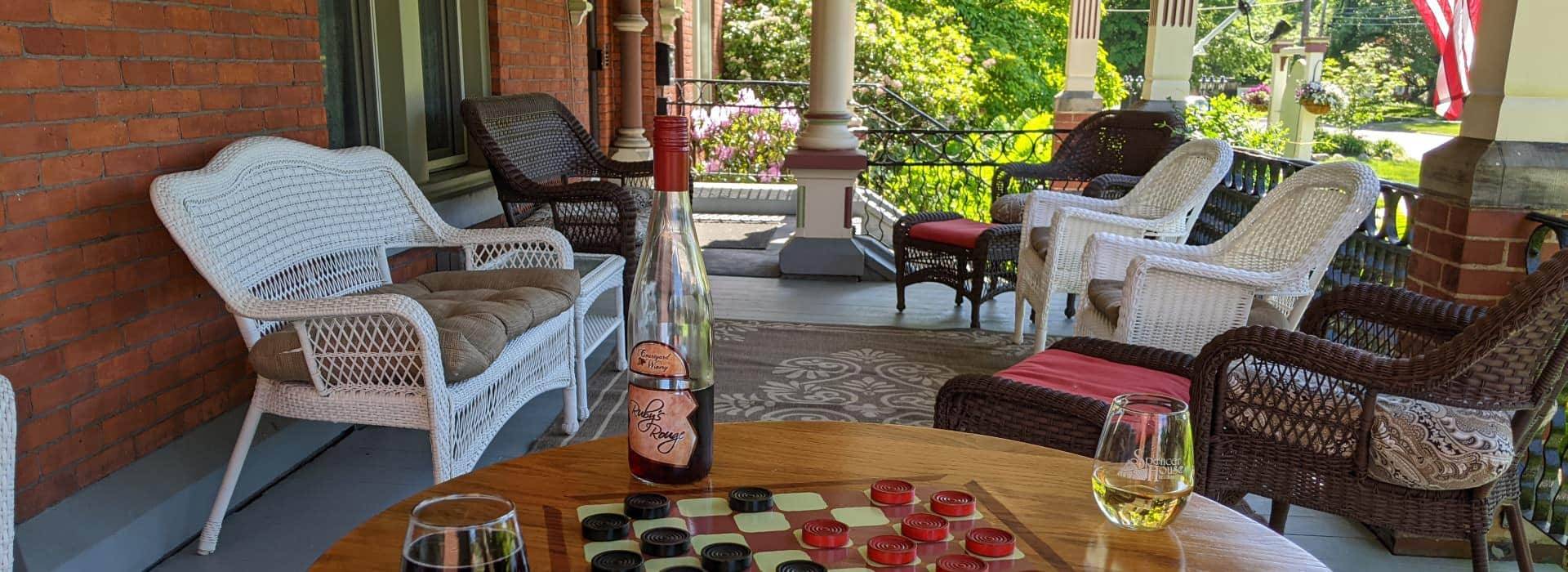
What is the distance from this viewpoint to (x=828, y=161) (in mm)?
5508

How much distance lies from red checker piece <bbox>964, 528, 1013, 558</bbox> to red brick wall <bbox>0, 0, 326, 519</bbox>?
1912mm

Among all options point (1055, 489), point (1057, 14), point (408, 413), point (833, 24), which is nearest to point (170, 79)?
point (408, 413)

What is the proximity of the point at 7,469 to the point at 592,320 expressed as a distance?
2.45 metres

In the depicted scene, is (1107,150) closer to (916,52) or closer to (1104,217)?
(1104,217)

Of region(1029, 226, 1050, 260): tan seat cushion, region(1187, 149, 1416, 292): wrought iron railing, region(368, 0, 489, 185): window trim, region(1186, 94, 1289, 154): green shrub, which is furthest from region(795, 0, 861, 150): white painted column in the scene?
region(1186, 94, 1289, 154): green shrub

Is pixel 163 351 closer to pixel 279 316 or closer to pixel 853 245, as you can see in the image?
pixel 279 316

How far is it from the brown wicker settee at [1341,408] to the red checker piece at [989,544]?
0.98m

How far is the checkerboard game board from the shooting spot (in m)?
0.94

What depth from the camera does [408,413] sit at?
229 cm

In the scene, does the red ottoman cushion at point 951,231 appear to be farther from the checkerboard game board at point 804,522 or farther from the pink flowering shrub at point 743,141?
the pink flowering shrub at point 743,141

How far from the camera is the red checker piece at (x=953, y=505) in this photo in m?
1.04

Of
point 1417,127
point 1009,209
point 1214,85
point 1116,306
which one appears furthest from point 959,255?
point 1214,85

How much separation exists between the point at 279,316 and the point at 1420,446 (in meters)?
2.24

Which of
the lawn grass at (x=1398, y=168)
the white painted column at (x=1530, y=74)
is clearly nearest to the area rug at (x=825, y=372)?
the white painted column at (x=1530, y=74)
